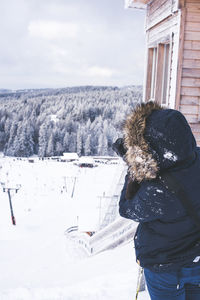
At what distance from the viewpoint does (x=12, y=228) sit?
19281mm

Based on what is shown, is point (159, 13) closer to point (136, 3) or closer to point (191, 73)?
point (136, 3)

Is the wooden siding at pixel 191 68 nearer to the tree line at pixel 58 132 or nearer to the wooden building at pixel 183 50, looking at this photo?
the wooden building at pixel 183 50

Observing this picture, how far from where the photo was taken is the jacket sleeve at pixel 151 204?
1456 mm

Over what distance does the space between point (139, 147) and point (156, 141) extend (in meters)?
0.10

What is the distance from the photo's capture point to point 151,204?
149 centimetres

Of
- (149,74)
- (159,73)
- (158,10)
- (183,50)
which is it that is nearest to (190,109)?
(183,50)

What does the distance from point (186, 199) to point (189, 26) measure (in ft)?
14.3

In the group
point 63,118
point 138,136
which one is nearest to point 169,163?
point 138,136

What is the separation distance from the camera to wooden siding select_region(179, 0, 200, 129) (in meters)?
4.87

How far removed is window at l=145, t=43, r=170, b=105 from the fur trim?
173 inches

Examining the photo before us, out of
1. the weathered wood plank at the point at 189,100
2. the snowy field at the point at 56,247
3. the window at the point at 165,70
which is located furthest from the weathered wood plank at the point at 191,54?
the snowy field at the point at 56,247

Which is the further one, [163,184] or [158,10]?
[158,10]

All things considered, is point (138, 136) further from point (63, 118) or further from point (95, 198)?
point (63, 118)

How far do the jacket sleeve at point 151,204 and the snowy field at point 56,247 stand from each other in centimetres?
174
